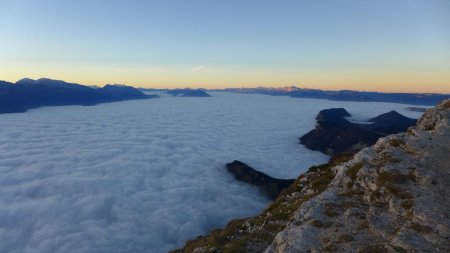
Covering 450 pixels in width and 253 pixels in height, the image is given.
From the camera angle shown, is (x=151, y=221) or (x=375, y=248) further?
(x=151, y=221)

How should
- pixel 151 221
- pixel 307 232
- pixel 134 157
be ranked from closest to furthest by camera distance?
pixel 307 232 → pixel 151 221 → pixel 134 157

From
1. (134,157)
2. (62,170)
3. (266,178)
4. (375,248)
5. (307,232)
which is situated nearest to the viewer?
(375,248)

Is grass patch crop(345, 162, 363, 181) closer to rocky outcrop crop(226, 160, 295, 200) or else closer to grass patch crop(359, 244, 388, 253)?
grass patch crop(359, 244, 388, 253)

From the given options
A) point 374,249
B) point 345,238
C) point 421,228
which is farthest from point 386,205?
point 374,249

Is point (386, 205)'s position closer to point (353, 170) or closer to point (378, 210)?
point (378, 210)

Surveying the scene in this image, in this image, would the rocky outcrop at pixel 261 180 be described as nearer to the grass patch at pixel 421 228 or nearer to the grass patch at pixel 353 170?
the grass patch at pixel 353 170

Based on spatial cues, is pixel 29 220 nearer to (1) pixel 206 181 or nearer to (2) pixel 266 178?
Result: (1) pixel 206 181

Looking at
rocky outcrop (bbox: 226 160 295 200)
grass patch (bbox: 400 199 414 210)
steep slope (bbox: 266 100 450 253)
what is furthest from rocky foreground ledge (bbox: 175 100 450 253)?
rocky outcrop (bbox: 226 160 295 200)

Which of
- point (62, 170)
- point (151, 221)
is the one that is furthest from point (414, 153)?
point (62, 170)
